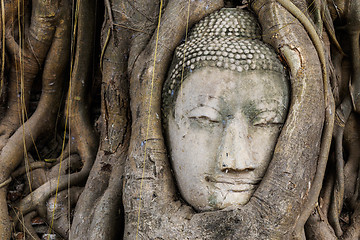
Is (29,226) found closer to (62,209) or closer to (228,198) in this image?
(62,209)

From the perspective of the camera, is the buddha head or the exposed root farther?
the exposed root

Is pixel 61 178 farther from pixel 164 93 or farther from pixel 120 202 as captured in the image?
pixel 164 93

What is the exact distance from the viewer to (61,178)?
2670 mm

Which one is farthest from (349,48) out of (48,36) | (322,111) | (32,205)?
(32,205)

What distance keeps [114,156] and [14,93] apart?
2.91ft

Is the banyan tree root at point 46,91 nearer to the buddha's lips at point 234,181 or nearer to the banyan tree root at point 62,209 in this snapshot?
the banyan tree root at point 62,209

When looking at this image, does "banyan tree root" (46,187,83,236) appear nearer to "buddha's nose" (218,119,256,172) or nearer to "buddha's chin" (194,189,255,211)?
"buddha's chin" (194,189,255,211)

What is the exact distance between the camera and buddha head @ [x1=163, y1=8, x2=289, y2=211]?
1999mm

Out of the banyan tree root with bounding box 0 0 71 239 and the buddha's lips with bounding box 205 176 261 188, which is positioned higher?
the banyan tree root with bounding box 0 0 71 239

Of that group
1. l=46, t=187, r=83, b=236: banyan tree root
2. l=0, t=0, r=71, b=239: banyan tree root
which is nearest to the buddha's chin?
l=46, t=187, r=83, b=236: banyan tree root

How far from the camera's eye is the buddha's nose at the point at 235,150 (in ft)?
6.43

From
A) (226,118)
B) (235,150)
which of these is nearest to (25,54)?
(226,118)

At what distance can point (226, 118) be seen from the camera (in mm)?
2020

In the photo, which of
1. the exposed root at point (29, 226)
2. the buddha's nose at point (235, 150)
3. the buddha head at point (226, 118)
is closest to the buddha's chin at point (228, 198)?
the buddha head at point (226, 118)
